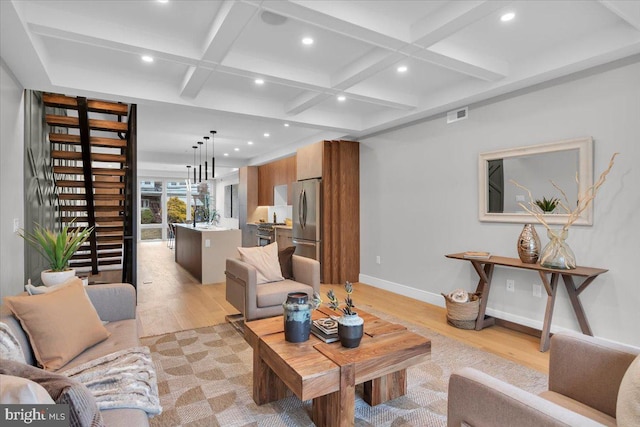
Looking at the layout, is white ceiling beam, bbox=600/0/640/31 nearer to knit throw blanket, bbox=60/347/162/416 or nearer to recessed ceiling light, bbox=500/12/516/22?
recessed ceiling light, bbox=500/12/516/22

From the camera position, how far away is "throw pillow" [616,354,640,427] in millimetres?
1051

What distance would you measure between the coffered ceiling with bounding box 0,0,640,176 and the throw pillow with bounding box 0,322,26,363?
6.12ft

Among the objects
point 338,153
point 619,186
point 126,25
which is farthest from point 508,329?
point 126,25

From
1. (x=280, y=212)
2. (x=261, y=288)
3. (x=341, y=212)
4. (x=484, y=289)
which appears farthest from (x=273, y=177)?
(x=484, y=289)

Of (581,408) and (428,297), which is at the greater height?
(581,408)

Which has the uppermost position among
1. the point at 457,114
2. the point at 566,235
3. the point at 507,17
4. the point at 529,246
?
the point at 507,17

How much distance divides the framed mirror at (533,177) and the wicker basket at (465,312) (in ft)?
3.12

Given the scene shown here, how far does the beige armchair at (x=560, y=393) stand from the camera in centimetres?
113

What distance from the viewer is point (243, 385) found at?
237cm

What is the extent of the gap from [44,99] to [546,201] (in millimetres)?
5679

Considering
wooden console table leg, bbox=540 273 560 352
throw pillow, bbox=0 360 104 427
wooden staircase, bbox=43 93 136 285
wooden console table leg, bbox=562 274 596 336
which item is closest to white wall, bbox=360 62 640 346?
wooden console table leg, bbox=562 274 596 336

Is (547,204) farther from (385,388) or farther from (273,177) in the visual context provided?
(273,177)

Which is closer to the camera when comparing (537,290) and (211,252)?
(537,290)

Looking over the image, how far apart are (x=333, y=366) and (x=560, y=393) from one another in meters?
1.05
